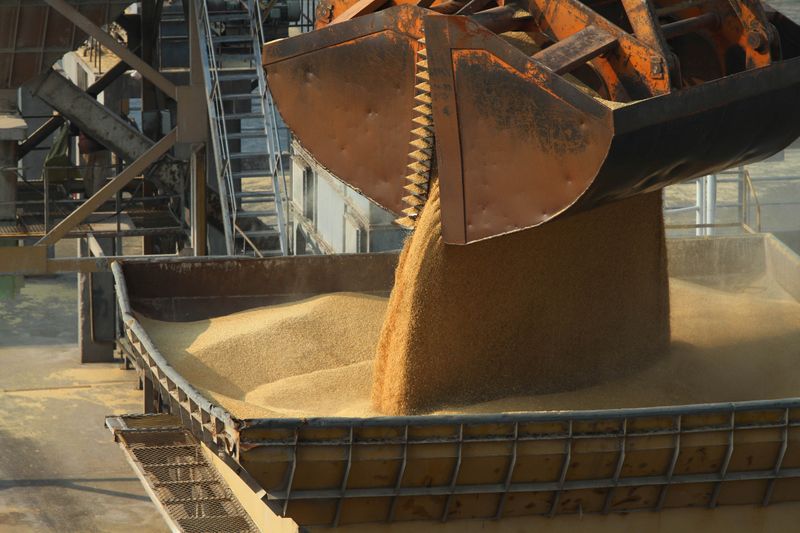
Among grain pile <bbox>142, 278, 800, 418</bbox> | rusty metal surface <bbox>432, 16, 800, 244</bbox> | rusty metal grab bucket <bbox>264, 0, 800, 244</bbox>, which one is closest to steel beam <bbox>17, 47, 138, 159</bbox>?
grain pile <bbox>142, 278, 800, 418</bbox>

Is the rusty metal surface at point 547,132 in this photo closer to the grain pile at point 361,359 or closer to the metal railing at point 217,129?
the grain pile at point 361,359

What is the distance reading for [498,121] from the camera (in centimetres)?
651

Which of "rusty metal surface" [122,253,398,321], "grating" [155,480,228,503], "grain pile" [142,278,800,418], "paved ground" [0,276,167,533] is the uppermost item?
"rusty metal surface" [122,253,398,321]

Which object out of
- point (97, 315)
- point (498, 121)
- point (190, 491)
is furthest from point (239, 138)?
point (498, 121)

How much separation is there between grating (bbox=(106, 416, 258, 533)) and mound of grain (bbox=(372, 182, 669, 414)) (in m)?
0.93

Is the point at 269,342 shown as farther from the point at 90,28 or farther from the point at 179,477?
the point at 90,28

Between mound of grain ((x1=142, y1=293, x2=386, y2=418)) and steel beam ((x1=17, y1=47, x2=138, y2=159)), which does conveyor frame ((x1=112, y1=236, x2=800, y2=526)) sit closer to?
mound of grain ((x1=142, y1=293, x2=386, y2=418))

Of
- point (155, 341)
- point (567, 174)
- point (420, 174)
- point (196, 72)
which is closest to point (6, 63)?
point (196, 72)

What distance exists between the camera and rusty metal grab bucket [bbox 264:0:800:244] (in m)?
6.25

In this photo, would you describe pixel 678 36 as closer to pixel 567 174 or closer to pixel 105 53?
pixel 567 174

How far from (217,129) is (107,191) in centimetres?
128

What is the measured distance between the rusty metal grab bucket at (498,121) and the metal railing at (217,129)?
512 centimetres

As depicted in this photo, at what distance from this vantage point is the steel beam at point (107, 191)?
43.2 feet

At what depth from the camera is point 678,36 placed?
771 cm
